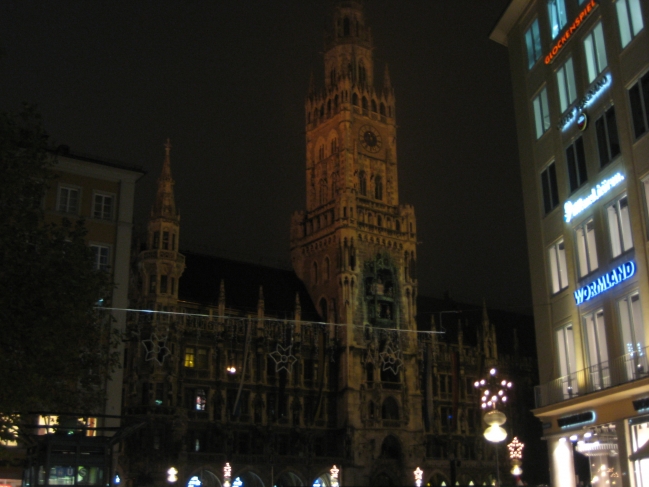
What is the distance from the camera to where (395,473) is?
254 feet

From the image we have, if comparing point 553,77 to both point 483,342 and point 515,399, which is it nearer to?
point 483,342

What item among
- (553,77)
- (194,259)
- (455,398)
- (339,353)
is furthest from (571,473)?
(194,259)

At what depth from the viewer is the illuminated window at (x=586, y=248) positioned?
28.6m

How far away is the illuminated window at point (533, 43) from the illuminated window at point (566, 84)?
8.88 ft

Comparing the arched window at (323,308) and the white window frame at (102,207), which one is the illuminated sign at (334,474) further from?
the white window frame at (102,207)

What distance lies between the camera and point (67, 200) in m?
46.0

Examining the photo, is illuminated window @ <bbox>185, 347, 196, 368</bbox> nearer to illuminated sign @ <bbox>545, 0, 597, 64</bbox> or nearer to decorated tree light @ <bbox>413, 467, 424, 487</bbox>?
decorated tree light @ <bbox>413, 467, 424, 487</bbox>

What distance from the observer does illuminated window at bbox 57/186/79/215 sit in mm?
45772

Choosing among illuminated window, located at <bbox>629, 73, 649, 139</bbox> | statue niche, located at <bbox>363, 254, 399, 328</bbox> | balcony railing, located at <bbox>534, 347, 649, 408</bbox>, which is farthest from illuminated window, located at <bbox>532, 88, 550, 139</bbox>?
statue niche, located at <bbox>363, 254, 399, 328</bbox>

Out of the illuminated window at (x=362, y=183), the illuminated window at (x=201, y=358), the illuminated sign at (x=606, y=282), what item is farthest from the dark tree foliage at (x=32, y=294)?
the illuminated window at (x=362, y=183)

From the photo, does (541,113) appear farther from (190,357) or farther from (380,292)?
(380,292)

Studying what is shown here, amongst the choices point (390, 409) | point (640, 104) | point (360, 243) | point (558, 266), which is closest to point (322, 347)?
point (390, 409)

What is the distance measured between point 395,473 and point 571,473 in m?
49.9

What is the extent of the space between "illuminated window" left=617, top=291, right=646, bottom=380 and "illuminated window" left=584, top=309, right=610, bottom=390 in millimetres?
1208
